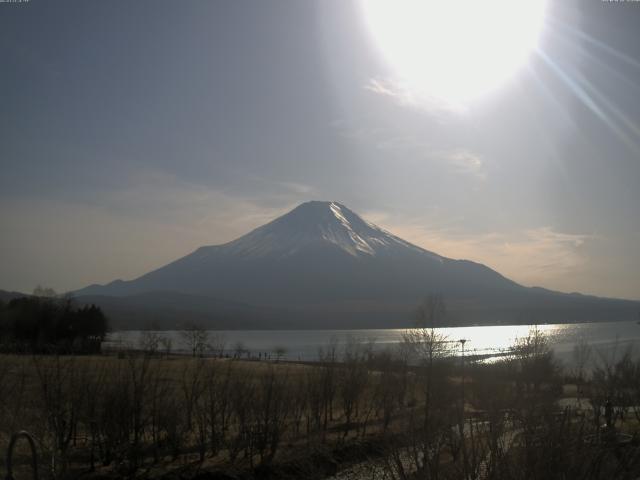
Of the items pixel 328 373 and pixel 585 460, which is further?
pixel 328 373

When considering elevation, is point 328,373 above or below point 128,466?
above

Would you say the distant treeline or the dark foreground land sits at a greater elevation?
the distant treeline

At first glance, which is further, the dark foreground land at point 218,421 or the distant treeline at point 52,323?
the distant treeline at point 52,323

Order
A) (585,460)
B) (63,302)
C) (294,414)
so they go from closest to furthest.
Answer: (585,460), (294,414), (63,302)

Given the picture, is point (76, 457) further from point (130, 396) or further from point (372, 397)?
point (372, 397)

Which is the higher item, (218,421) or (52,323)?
(52,323)

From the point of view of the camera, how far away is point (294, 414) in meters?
23.9

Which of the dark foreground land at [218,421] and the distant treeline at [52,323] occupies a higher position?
the distant treeline at [52,323]

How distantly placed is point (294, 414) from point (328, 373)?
299 cm

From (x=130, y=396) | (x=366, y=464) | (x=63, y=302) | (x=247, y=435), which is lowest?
(x=366, y=464)

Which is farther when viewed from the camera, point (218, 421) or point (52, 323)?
point (52, 323)

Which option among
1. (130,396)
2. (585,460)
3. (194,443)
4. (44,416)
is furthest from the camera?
(194,443)

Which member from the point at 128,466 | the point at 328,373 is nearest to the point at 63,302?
the point at 328,373

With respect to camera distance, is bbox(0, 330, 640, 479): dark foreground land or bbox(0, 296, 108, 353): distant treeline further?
bbox(0, 296, 108, 353): distant treeline
